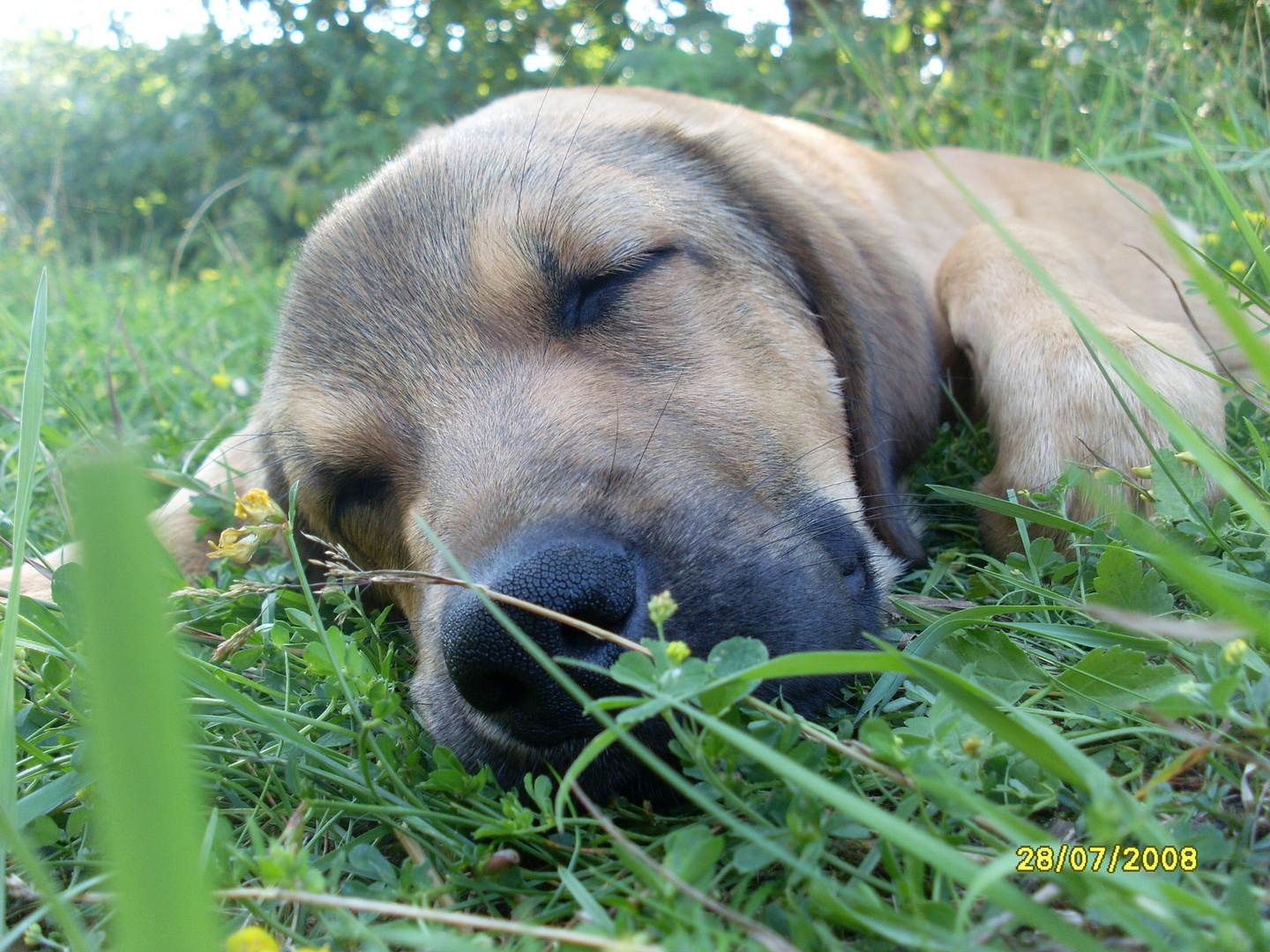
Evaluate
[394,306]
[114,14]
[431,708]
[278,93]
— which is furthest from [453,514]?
[278,93]

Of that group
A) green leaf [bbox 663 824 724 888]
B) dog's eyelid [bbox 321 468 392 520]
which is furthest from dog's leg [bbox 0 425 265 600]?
green leaf [bbox 663 824 724 888]

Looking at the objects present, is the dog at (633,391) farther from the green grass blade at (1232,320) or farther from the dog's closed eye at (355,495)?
A: the green grass blade at (1232,320)

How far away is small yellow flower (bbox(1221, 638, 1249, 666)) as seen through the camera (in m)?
1.06

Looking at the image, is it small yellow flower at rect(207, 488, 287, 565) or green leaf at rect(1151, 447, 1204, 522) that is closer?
small yellow flower at rect(207, 488, 287, 565)

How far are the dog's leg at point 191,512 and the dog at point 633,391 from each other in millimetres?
49

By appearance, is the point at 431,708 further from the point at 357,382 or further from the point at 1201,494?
the point at 1201,494

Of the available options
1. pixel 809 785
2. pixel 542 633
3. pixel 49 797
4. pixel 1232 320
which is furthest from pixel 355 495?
pixel 1232 320

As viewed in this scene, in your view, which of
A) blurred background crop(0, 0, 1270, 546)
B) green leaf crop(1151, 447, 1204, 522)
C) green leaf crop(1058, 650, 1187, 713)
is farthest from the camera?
blurred background crop(0, 0, 1270, 546)

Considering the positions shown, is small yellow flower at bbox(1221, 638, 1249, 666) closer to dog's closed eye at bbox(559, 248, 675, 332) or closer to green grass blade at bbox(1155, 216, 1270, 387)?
green grass blade at bbox(1155, 216, 1270, 387)

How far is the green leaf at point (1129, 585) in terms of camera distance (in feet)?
4.79

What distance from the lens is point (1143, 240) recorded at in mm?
3479

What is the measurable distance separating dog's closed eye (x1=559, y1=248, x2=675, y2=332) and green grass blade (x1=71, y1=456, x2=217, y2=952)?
1529mm

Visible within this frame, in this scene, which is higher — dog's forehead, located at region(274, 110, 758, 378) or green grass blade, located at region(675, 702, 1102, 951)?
dog's forehead, located at region(274, 110, 758, 378)

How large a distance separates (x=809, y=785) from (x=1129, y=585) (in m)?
0.90
